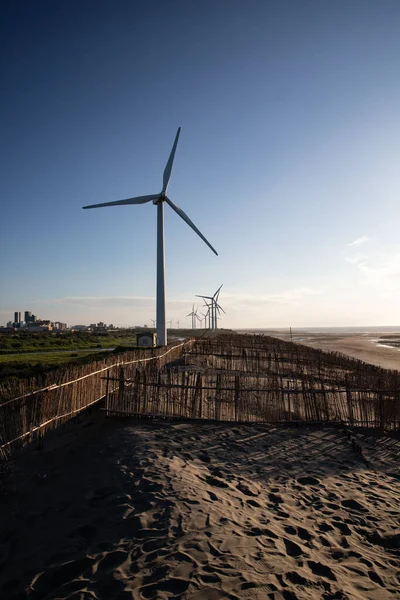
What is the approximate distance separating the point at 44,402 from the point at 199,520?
454 cm

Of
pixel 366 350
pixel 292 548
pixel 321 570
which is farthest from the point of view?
pixel 366 350

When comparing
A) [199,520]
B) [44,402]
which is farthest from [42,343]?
[199,520]

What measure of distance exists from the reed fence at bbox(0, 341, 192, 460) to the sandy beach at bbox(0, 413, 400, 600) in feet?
1.44

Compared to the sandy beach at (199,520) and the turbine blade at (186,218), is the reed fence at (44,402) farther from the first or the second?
the turbine blade at (186,218)

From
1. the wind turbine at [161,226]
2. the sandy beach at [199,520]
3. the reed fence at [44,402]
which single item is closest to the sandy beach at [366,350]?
the wind turbine at [161,226]

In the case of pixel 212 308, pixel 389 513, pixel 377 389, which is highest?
pixel 212 308

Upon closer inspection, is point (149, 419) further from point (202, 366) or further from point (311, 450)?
point (202, 366)

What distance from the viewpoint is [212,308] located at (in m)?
62.7

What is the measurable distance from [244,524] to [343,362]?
13655 mm

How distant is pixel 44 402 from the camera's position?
776 cm

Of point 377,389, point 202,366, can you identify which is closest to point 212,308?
point 202,366

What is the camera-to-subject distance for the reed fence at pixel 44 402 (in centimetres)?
708

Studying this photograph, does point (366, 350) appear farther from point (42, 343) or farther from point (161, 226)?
point (42, 343)

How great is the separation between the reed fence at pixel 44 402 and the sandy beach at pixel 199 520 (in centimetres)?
44
